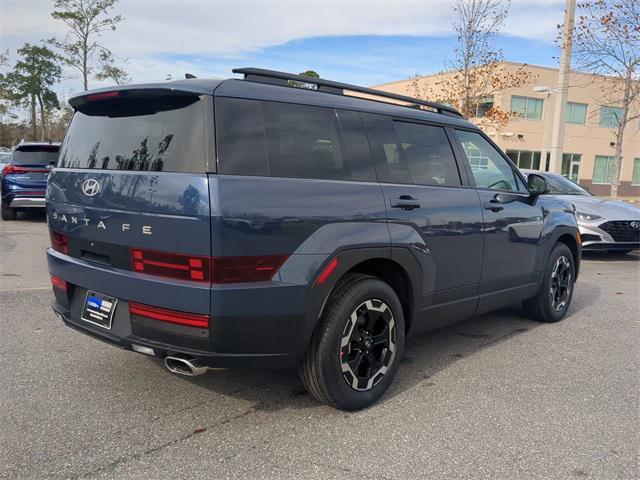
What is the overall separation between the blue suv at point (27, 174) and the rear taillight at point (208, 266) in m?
10.4

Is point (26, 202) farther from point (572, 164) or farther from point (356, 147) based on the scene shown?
point (572, 164)

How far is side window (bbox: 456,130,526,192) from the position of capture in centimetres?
451

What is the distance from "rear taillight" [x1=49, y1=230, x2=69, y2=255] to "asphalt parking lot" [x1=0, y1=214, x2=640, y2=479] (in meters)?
0.93

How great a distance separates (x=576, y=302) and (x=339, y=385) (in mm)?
4535

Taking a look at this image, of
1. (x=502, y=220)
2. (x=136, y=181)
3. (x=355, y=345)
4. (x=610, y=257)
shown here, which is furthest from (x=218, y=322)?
(x=610, y=257)

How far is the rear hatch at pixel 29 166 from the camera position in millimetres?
11867

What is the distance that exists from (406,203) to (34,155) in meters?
11.0

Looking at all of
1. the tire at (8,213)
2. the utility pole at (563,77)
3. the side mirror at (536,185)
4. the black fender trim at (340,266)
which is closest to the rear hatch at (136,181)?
the black fender trim at (340,266)

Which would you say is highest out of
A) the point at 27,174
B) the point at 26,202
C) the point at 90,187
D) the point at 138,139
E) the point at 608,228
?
the point at 138,139

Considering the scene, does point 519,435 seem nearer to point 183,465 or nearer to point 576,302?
point 183,465

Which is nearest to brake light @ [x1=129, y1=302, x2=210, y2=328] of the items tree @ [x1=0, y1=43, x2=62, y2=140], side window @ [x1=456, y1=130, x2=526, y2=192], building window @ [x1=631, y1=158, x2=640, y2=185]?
side window @ [x1=456, y1=130, x2=526, y2=192]

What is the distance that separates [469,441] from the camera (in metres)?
3.11

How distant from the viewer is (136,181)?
295 cm

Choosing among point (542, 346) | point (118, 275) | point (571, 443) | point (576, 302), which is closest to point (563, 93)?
point (576, 302)
